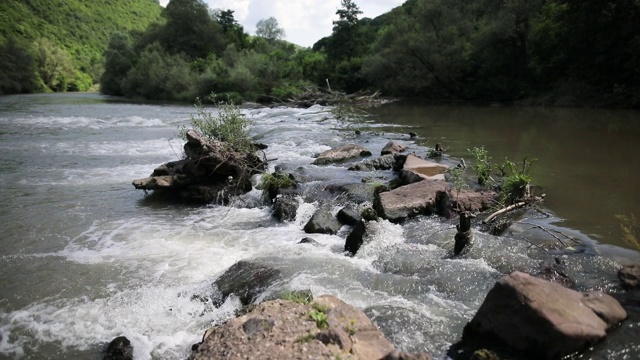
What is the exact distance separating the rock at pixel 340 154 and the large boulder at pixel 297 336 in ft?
32.3

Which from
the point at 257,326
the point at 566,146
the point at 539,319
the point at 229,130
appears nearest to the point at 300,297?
the point at 257,326

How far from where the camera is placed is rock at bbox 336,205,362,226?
8.98m

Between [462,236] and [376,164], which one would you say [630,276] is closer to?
[462,236]

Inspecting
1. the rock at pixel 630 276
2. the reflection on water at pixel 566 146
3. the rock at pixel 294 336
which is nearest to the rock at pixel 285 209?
the rock at pixel 294 336

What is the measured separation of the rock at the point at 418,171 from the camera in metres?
10.7

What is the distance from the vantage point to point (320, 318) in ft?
13.6

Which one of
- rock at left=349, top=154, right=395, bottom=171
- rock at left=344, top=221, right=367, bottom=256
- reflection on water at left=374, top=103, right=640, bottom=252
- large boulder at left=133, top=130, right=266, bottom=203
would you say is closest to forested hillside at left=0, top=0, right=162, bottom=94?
reflection on water at left=374, top=103, right=640, bottom=252

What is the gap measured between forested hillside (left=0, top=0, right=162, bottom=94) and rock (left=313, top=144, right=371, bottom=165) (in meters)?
61.4

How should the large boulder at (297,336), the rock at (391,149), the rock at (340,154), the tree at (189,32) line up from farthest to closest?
the tree at (189,32) < the rock at (391,149) < the rock at (340,154) < the large boulder at (297,336)

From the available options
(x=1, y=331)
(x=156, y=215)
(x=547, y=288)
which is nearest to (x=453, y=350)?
(x=547, y=288)

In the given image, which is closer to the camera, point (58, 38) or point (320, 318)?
point (320, 318)

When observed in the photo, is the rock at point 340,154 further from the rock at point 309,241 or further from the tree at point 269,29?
the tree at point 269,29

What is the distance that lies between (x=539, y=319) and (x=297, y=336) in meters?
2.40

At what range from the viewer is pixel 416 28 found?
39.2 meters
